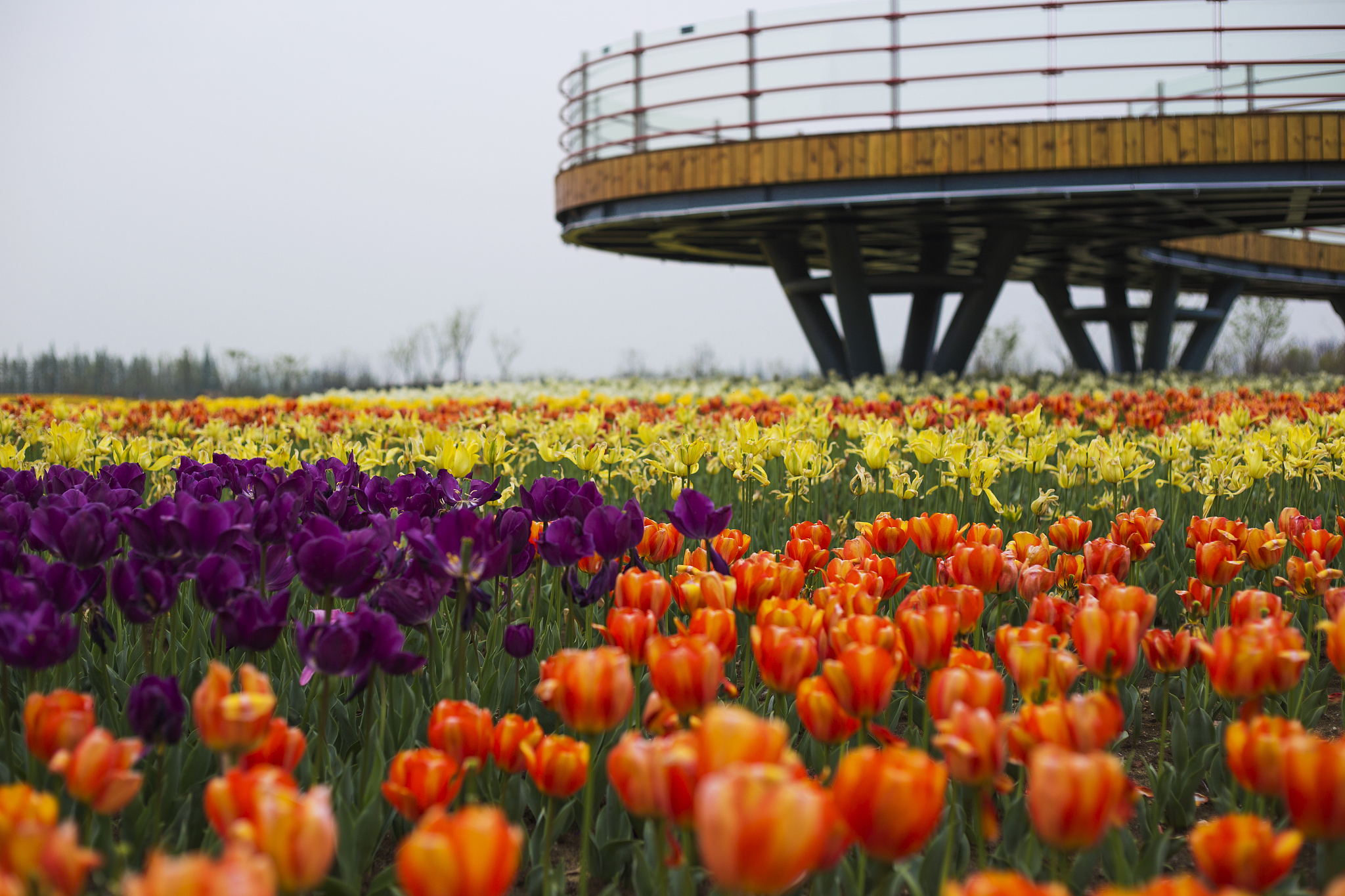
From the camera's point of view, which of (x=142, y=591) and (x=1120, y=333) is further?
(x=1120, y=333)

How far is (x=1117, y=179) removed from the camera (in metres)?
13.2

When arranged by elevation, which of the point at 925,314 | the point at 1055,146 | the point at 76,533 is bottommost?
the point at 76,533

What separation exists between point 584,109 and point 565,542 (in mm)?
16017

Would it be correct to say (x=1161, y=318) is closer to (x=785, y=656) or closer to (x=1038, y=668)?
(x=1038, y=668)

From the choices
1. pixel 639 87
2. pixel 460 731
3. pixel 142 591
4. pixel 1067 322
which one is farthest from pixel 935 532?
pixel 1067 322

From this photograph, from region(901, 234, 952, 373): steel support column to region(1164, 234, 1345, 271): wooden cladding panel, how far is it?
33.2ft

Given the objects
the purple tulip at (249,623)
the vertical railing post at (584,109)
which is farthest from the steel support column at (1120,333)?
the purple tulip at (249,623)

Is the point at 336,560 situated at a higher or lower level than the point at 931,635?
higher

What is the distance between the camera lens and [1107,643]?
1.59 m

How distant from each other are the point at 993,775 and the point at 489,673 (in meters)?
1.46

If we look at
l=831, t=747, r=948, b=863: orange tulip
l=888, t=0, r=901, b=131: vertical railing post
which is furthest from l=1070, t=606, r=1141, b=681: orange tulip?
l=888, t=0, r=901, b=131: vertical railing post

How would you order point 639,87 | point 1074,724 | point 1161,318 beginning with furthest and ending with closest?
point 1161,318, point 639,87, point 1074,724

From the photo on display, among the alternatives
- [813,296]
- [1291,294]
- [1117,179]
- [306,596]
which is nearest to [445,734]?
[306,596]

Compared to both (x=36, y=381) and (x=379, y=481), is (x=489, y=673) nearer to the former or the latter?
(x=379, y=481)
